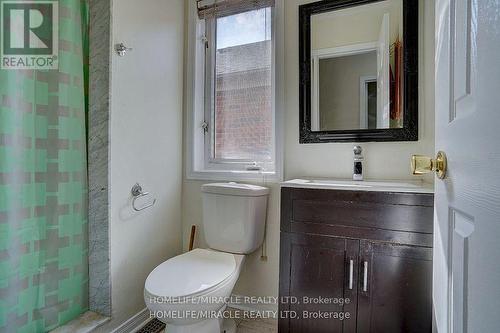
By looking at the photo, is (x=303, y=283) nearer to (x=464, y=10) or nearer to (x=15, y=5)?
(x=464, y=10)

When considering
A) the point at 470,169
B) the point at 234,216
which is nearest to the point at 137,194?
the point at 234,216

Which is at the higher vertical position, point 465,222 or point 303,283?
point 465,222

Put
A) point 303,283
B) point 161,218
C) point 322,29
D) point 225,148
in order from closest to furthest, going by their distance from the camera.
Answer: point 303,283 → point 322,29 → point 161,218 → point 225,148

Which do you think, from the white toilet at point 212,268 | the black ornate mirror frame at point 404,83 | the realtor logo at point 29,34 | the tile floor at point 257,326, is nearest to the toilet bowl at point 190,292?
the white toilet at point 212,268

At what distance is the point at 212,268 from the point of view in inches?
54.3

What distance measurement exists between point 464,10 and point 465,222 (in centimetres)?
39

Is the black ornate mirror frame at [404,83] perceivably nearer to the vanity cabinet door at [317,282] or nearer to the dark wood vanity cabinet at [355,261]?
the dark wood vanity cabinet at [355,261]

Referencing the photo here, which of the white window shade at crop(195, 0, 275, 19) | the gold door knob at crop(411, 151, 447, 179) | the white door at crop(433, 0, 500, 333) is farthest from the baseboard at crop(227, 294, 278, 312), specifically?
the white window shade at crop(195, 0, 275, 19)

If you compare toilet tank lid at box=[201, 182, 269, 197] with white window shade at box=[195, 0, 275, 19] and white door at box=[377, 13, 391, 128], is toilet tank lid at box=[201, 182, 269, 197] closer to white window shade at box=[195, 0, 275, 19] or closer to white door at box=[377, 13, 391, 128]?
white door at box=[377, 13, 391, 128]

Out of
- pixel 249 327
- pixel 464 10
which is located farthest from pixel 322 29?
pixel 249 327

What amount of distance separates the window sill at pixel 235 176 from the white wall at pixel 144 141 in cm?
15

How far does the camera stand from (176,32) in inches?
75.7

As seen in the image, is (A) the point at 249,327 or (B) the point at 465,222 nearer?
(B) the point at 465,222

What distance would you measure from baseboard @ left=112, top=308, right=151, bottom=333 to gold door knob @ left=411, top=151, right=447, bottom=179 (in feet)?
5.50
